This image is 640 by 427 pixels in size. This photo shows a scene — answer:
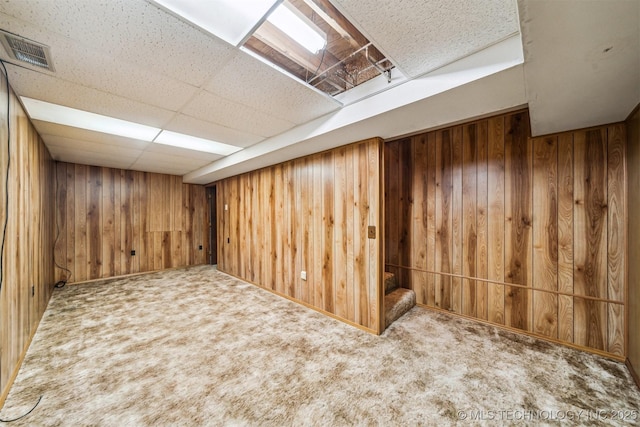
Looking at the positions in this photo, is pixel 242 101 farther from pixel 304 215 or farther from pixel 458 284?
pixel 458 284

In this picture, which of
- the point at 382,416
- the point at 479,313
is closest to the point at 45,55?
the point at 382,416

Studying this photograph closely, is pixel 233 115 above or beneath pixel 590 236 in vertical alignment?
above

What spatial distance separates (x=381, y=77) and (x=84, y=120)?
3.01m

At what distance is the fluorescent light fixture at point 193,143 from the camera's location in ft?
9.73

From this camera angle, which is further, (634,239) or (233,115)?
(233,115)

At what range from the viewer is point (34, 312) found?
246 centimetres

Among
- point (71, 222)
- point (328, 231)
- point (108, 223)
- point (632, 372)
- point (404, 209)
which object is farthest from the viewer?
point (108, 223)

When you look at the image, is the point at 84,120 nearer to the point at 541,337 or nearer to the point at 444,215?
the point at 444,215

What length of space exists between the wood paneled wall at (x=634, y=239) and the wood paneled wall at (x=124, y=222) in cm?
679

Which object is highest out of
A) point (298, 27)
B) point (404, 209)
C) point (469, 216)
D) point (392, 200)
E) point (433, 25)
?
point (298, 27)

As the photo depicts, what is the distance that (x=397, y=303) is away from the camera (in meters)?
2.78

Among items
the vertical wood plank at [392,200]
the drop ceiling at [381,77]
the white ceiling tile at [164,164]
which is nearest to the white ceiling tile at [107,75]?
the drop ceiling at [381,77]

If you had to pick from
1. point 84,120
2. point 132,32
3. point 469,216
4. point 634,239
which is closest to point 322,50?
point 132,32

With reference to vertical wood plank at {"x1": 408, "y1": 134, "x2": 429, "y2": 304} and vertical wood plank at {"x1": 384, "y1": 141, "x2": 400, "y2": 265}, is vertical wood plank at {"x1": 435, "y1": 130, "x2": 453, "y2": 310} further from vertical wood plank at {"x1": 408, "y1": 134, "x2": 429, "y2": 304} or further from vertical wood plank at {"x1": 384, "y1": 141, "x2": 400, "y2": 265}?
vertical wood plank at {"x1": 384, "y1": 141, "x2": 400, "y2": 265}
